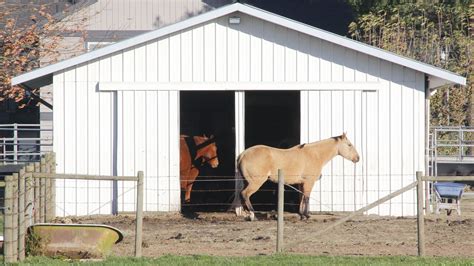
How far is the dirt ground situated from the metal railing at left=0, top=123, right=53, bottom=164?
9.86 m

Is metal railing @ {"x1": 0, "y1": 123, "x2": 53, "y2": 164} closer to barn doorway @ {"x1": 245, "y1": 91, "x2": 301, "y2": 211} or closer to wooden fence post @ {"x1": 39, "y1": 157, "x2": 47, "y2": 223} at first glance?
barn doorway @ {"x1": 245, "y1": 91, "x2": 301, "y2": 211}

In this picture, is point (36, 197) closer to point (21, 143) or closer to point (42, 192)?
point (42, 192)

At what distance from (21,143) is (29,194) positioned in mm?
15346

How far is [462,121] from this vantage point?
32.1 metres

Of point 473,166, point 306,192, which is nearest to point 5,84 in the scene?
point 306,192

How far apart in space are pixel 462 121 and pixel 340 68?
13.3 m

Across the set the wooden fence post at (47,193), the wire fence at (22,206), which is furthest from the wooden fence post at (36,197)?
the wooden fence post at (47,193)

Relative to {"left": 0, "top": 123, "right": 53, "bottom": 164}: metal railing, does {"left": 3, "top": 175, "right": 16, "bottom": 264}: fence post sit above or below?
below

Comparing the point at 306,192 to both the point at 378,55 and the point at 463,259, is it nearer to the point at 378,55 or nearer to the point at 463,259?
the point at 378,55

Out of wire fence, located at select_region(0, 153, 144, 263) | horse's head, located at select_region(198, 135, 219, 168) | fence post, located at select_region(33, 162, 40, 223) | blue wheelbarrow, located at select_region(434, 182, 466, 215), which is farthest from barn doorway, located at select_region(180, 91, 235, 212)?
wire fence, located at select_region(0, 153, 144, 263)

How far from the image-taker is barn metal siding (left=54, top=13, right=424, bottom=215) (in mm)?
19734

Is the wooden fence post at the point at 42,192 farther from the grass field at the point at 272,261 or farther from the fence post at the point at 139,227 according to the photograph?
the grass field at the point at 272,261

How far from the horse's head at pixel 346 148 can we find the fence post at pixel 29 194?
6.22 m

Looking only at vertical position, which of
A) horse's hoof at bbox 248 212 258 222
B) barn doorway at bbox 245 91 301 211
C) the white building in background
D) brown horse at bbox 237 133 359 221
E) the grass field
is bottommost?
the grass field
